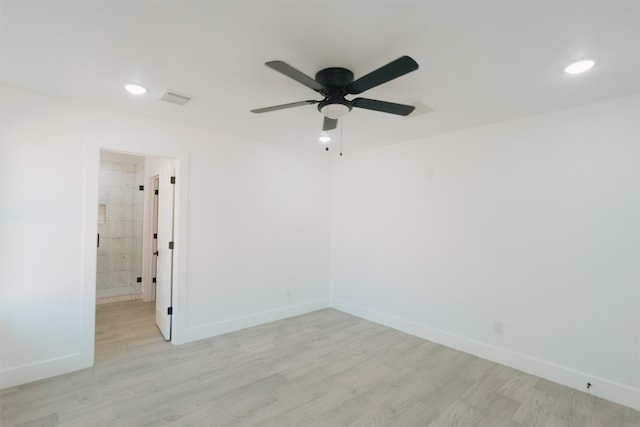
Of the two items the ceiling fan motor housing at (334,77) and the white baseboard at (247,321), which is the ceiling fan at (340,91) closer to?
the ceiling fan motor housing at (334,77)

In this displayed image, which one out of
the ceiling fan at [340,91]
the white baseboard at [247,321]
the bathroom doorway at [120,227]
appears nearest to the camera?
the ceiling fan at [340,91]

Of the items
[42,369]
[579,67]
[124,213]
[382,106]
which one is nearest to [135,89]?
[382,106]

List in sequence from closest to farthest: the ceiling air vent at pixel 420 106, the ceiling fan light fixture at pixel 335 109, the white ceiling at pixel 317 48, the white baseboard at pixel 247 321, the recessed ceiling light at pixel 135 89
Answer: the white ceiling at pixel 317 48 → the ceiling fan light fixture at pixel 335 109 → the recessed ceiling light at pixel 135 89 → the ceiling air vent at pixel 420 106 → the white baseboard at pixel 247 321

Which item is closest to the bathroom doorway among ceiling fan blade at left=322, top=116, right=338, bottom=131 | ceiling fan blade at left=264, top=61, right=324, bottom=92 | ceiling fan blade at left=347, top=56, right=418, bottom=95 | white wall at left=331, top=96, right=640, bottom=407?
ceiling fan blade at left=322, top=116, right=338, bottom=131

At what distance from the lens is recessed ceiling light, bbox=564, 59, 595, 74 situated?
6.50 feet

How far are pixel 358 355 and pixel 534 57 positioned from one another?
3047 mm

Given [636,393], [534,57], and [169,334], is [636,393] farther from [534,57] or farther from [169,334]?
[169,334]

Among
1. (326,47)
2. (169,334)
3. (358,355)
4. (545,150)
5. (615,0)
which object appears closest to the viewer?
(615,0)

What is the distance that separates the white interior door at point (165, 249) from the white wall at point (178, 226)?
0.62 feet

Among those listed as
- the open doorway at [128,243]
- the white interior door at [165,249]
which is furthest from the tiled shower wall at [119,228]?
the white interior door at [165,249]

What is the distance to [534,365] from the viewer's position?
115 inches

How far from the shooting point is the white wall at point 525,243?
8.32ft

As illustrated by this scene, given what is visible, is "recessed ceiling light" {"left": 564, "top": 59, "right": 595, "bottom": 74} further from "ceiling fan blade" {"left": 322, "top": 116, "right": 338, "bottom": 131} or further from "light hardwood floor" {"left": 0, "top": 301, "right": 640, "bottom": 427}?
"light hardwood floor" {"left": 0, "top": 301, "right": 640, "bottom": 427}

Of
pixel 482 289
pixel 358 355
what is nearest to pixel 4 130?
pixel 358 355
